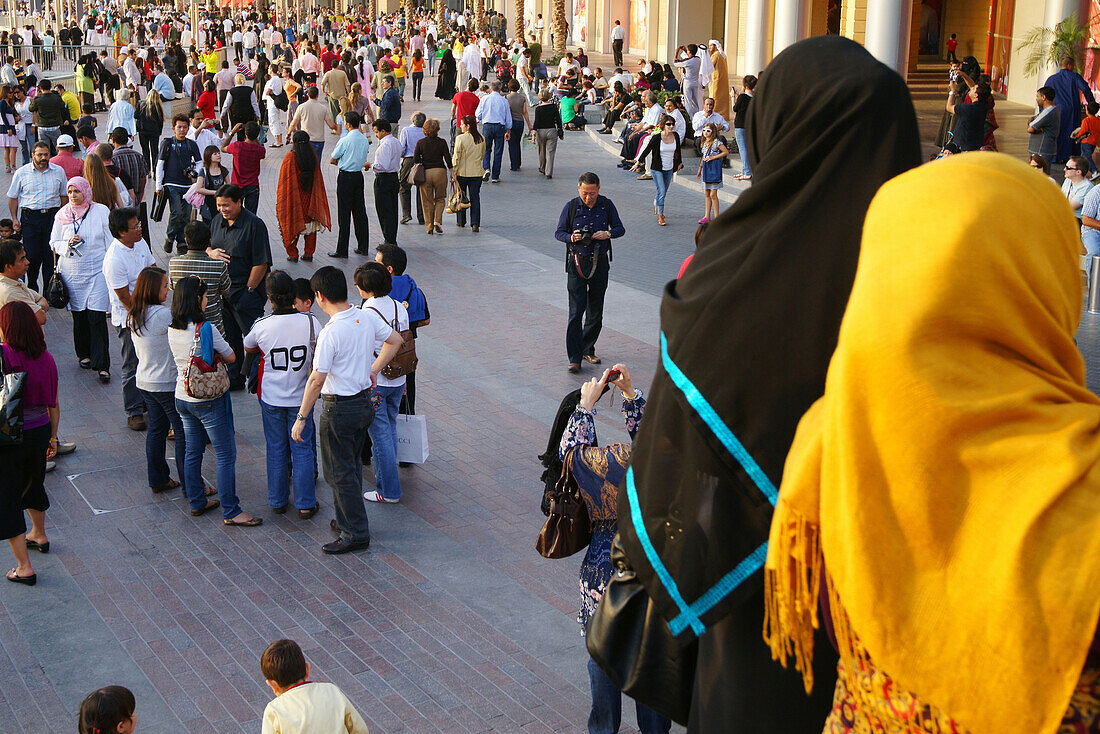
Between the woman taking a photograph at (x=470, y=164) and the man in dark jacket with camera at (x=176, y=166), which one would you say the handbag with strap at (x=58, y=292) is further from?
the woman taking a photograph at (x=470, y=164)

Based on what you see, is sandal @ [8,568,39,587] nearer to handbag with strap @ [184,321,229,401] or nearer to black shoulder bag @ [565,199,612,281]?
handbag with strap @ [184,321,229,401]

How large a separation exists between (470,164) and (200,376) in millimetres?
10145

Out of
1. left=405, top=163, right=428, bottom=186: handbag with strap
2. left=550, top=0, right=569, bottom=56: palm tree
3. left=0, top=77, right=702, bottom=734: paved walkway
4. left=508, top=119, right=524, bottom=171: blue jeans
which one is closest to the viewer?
left=0, top=77, right=702, bottom=734: paved walkway

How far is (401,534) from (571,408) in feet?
10.0

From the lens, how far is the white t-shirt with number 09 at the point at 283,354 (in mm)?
7355

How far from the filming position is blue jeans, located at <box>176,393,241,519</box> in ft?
24.6

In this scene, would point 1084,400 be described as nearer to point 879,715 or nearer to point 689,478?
point 879,715

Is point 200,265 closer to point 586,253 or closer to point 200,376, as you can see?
point 200,376

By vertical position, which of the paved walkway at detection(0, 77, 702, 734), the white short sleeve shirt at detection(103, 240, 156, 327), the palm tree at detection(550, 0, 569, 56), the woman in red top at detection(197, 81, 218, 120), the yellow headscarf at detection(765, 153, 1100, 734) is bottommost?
the paved walkway at detection(0, 77, 702, 734)

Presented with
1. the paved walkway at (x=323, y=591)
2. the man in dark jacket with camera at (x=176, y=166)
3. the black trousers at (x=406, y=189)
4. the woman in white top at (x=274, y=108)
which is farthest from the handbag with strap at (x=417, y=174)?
the woman in white top at (x=274, y=108)

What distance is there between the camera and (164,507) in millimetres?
7871

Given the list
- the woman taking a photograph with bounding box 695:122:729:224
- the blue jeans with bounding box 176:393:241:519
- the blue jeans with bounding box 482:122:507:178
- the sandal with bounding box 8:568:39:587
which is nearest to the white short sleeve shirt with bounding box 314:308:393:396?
the blue jeans with bounding box 176:393:241:519

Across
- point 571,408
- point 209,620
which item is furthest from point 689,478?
point 209,620

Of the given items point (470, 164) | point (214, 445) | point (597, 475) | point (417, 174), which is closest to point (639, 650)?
point (597, 475)
